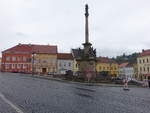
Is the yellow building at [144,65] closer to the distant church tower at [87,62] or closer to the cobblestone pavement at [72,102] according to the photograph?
the distant church tower at [87,62]

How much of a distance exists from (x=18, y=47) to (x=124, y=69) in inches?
2365

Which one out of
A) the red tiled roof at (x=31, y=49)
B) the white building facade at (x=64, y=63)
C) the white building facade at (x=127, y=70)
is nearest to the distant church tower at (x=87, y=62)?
the red tiled roof at (x=31, y=49)

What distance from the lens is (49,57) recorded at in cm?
9119

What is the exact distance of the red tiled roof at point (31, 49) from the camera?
87.9 m

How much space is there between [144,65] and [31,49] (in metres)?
44.8

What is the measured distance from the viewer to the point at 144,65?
88.2 metres

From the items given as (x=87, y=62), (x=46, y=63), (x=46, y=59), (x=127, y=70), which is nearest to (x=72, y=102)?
(x=87, y=62)

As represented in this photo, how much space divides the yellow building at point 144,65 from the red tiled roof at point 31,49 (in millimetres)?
34871

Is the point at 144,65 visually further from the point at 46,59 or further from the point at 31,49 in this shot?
the point at 31,49

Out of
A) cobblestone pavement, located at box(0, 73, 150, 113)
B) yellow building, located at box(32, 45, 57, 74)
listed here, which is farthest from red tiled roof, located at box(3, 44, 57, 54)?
cobblestone pavement, located at box(0, 73, 150, 113)

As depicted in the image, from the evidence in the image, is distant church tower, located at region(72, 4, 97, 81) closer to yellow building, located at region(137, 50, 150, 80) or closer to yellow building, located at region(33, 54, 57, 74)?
yellow building, located at region(137, 50, 150, 80)

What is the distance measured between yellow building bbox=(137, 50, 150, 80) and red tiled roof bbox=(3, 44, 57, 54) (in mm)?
34871

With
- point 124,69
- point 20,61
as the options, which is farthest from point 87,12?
point 124,69

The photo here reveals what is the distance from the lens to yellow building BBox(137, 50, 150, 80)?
85688mm
